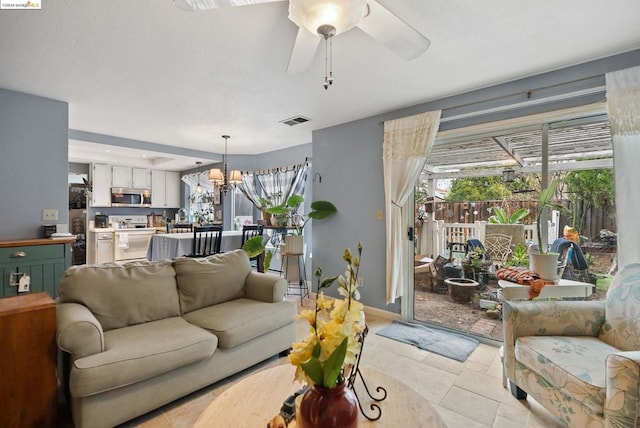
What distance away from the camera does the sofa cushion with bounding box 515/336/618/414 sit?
55.1 inches

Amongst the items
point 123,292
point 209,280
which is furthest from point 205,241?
point 123,292

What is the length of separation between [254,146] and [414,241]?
3.22 m

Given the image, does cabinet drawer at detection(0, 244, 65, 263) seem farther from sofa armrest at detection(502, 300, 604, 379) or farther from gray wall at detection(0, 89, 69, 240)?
sofa armrest at detection(502, 300, 604, 379)

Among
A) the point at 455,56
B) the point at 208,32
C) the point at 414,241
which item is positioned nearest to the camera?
the point at 208,32

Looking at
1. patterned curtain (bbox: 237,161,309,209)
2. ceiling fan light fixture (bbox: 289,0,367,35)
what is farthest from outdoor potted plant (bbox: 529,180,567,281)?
patterned curtain (bbox: 237,161,309,209)

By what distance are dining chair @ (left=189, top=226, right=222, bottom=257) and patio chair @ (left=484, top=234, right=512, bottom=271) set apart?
333 cm

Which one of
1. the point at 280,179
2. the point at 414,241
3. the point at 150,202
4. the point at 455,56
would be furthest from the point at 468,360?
the point at 150,202

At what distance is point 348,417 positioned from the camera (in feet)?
2.92

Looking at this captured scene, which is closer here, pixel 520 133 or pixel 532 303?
pixel 532 303

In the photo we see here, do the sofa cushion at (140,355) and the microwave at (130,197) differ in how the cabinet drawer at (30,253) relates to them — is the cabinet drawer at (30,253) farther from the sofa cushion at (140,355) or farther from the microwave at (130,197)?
the microwave at (130,197)

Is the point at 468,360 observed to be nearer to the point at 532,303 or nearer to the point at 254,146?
the point at 532,303

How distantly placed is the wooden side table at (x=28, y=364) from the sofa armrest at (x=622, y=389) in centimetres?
270

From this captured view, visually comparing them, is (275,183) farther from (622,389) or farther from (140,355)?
(622,389)

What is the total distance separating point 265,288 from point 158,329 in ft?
2.78
